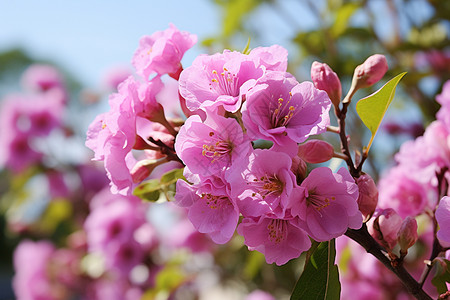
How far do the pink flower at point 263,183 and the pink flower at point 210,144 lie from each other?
1.0 inches

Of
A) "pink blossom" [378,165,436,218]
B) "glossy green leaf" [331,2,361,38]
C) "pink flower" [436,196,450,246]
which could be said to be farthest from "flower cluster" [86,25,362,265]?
"glossy green leaf" [331,2,361,38]

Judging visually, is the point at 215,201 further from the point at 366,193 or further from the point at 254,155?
the point at 366,193

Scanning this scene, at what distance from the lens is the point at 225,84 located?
1.92 feet

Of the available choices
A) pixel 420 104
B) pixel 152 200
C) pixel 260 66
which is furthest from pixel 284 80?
pixel 420 104

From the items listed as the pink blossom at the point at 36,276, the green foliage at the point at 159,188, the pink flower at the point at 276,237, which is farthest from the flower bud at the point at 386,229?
the pink blossom at the point at 36,276

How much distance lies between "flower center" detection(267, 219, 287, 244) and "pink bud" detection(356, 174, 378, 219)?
108 mm

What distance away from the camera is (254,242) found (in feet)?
1.94

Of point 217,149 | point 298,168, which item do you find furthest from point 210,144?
point 298,168

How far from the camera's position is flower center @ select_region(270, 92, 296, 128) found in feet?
1.90

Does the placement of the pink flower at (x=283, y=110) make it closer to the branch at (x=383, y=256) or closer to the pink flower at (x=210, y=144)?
the pink flower at (x=210, y=144)

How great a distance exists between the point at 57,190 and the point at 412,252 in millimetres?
1808

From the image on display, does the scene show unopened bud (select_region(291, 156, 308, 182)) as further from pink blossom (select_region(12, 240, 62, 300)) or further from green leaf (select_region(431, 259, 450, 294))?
pink blossom (select_region(12, 240, 62, 300))

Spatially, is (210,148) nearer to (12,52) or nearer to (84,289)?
(84,289)

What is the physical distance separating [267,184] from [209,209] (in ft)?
0.31
